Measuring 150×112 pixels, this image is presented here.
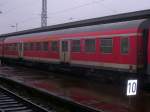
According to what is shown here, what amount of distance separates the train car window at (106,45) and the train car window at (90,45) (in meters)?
0.83

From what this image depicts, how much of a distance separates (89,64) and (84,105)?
25.2ft

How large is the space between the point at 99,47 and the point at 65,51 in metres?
4.26

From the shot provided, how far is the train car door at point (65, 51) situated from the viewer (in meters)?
21.7

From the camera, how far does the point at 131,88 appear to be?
29.2 feet

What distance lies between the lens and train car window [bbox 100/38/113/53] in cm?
1719

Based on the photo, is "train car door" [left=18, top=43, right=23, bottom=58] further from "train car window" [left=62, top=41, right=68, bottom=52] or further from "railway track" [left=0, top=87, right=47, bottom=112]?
"railway track" [left=0, top=87, right=47, bottom=112]

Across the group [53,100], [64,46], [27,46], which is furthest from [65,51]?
[53,100]

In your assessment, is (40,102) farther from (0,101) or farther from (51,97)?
(0,101)

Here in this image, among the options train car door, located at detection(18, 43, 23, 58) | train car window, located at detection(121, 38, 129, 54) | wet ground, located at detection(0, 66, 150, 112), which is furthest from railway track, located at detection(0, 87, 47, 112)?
train car door, located at detection(18, 43, 23, 58)

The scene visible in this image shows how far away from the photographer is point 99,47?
18.2 metres

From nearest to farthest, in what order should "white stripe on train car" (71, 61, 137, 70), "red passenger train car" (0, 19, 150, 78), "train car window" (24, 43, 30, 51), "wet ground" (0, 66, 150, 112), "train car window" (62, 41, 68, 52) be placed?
1. "wet ground" (0, 66, 150, 112)
2. "red passenger train car" (0, 19, 150, 78)
3. "white stripe on train car" (71, 61, 137, 70)
4. "train car window" (62, 41, 68, 52)
5. "train car window" (24, 43, 30, 51)

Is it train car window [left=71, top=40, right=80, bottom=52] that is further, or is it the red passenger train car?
train car window [left=71, top=40, right=80, bottom=52]

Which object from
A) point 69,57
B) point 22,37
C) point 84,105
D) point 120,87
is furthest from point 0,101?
point 22,37

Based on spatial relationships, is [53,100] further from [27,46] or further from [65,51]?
[27,46]
